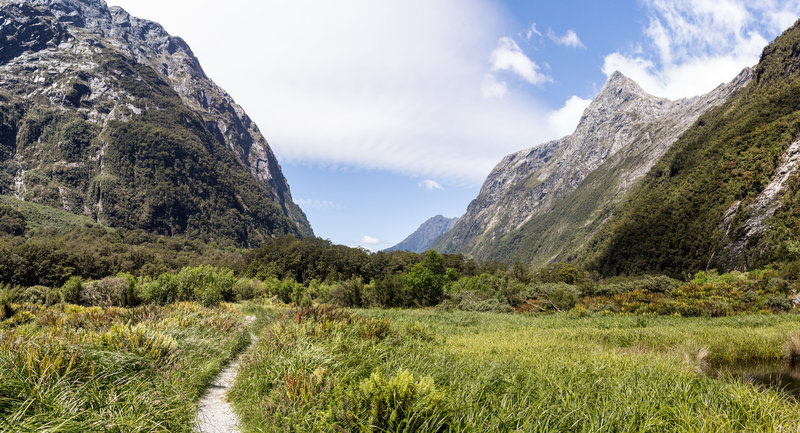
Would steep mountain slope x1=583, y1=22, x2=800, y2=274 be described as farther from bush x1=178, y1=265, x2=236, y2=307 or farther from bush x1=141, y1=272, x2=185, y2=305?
bush x1=141, y1=272, x2=185, y2=305

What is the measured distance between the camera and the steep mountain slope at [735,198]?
170 ft

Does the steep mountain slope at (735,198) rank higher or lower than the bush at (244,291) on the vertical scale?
higher

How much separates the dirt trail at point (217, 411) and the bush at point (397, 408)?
2.86m

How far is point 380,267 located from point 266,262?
3006 centimetres

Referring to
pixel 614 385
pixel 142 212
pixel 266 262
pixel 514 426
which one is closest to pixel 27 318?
pixel 514 426

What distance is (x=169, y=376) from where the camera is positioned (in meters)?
6.27

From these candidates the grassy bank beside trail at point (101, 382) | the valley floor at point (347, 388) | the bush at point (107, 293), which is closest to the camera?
the grassy bank beside trail at point (101, 382)

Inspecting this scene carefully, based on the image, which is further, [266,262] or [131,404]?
[266,262]

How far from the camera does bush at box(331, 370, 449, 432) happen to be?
384cm

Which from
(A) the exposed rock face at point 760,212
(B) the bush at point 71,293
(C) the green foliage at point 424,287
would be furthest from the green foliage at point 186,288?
(A) the exposed rock face at point 760,212

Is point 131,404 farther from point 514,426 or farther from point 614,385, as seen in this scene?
point 614,385

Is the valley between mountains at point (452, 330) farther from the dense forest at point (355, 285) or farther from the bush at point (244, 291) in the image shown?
the bush at point (244, 291)

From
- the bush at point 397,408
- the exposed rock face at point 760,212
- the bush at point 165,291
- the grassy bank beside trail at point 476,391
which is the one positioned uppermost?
the exposed rock face at point 760,212

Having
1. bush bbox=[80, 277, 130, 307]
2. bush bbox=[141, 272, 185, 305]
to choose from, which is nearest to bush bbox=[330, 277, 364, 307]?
bush bbox=[141, 272, 185, 305]
